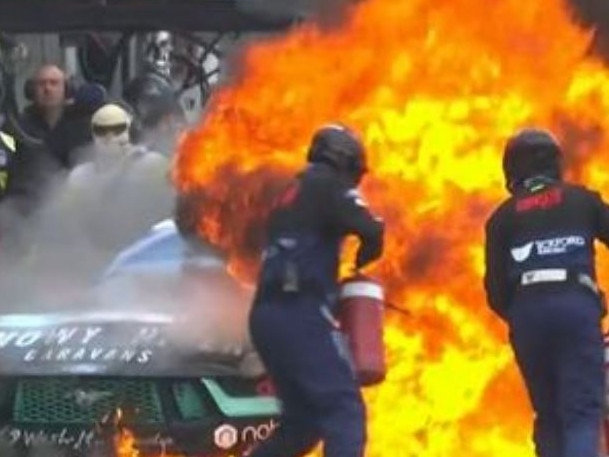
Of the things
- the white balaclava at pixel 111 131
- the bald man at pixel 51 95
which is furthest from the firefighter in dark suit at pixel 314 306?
the bald man at pixel 51 95

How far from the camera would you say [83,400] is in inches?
449

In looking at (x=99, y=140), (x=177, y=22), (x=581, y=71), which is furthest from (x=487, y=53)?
(x=177, y=22)

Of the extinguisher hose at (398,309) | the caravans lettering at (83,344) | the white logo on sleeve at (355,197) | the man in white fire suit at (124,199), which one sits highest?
the white logo on sleeve at (355,197)

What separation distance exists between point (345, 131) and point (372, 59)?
1.39 m

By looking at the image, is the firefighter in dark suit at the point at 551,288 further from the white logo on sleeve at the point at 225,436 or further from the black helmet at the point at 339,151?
the white logo on sleeve at the point at 225,436

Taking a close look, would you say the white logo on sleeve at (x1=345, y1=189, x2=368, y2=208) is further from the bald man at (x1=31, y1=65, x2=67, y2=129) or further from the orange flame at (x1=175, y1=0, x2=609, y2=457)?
the bald man at (x1=31, y1=65, x2=67, y2=129)

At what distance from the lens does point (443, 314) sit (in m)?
12.0

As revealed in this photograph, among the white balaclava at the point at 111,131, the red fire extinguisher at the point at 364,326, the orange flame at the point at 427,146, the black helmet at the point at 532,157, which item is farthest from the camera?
the white balaclava at the point at 111,131

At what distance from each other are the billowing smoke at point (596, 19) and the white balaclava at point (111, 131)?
242cm

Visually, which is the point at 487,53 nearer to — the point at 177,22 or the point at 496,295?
the point at 496,295

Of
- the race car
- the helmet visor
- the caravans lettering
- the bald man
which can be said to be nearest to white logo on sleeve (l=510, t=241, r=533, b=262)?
the race car

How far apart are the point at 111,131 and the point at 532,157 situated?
118 inches

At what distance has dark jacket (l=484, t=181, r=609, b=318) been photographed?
11320 millimetres

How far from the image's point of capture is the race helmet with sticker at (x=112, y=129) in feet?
44.6
